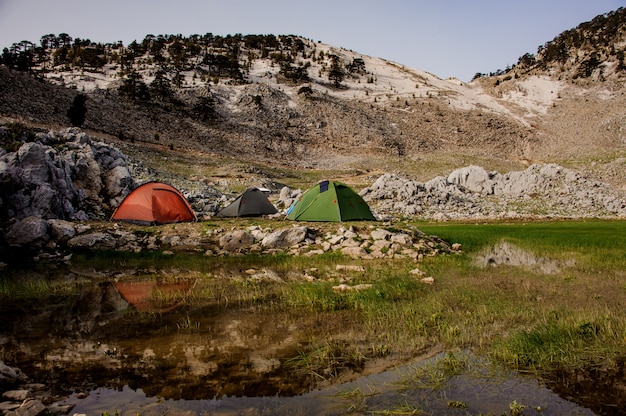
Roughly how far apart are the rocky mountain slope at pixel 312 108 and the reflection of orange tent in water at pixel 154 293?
23.2 metres

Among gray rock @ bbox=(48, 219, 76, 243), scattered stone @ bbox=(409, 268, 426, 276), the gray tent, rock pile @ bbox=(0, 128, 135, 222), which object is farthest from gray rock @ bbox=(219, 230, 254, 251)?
rock pile @ bbox=(0, 128, 135, 222)

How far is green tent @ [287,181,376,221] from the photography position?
63.6ft

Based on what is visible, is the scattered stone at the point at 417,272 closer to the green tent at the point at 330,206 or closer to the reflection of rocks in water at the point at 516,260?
the reflection of rocks in water at the point at 516,260

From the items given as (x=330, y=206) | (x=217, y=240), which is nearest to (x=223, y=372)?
(x=217, y=240)

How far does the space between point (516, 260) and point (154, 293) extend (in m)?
11.8

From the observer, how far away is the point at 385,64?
125 metres

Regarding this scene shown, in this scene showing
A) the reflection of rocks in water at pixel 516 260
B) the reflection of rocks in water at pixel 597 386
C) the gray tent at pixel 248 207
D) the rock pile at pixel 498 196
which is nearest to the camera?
the reflection of rocks in water at pixel 597 386

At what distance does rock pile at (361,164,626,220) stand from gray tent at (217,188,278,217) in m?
8.07

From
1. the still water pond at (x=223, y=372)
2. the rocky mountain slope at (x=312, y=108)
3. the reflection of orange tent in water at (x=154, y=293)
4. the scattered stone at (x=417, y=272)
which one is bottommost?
the reflection of orange tent in water at (x=154, y=293)

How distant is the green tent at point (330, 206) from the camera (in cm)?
1939

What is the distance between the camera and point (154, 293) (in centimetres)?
989

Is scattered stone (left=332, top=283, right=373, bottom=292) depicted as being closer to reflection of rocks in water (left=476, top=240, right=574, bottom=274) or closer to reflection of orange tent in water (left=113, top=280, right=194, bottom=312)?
reflection of orange tent in water (left=113, top=280, right=194, bottom=312)

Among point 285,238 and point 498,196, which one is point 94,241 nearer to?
point 285,238

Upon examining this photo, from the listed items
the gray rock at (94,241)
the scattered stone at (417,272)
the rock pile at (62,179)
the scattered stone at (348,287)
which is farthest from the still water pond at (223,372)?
the rock pile at (62,179)
